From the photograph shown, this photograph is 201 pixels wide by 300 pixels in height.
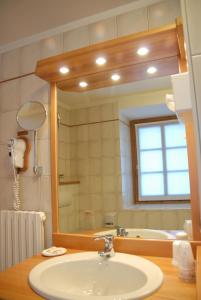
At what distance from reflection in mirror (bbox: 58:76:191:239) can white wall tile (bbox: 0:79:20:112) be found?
35 cm

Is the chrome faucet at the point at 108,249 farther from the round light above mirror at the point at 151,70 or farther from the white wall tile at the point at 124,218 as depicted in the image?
the round light above mirror at the point at 151,70

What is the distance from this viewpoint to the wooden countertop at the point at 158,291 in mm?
716

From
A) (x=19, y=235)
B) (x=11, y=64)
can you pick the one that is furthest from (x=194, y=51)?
(x=11, y=64)

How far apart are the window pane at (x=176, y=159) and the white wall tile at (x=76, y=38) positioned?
32.1 inches

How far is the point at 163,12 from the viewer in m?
1.21

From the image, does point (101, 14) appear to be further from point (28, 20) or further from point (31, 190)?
point (31, 190)

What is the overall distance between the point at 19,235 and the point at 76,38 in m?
1.23

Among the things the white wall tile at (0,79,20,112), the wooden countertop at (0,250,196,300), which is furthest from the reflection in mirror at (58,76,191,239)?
the white wall tile at (0,79,20,112)

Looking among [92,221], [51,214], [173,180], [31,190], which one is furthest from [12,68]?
[173,180]

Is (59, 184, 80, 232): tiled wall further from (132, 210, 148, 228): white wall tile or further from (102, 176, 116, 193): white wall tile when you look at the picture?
(132, 210, 148, 228): white wall tile

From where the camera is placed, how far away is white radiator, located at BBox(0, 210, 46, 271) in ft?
4.25

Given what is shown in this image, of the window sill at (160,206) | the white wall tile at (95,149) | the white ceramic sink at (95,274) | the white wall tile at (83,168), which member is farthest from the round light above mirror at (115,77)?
the white ceramic sink at (95,274)

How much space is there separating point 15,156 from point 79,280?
79cm

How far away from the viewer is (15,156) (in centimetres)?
139
